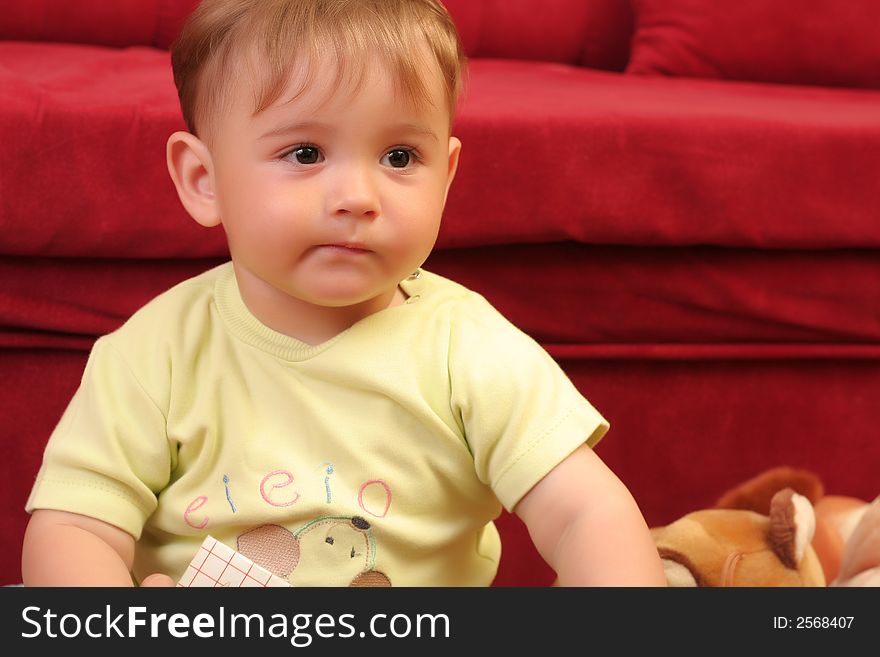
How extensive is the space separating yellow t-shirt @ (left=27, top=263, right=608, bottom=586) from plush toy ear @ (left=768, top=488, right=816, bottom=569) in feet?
1.22

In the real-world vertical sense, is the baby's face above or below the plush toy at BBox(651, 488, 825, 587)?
above

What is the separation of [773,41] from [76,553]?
1221 millimetres

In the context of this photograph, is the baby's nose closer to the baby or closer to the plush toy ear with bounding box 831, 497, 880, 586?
the baby

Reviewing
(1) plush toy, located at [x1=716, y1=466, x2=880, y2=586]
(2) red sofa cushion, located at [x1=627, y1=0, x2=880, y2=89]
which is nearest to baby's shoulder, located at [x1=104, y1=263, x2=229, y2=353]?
(1) plush toy, located at [x1=716, y1=466, x2=880, y2=586]

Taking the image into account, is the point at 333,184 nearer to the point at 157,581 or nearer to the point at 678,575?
the point at 157,581

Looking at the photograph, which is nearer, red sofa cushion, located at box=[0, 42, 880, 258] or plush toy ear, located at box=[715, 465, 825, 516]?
red sofa cushion, located at box=[0, 42, 880, 258]

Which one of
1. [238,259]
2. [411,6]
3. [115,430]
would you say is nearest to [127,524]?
[115,430]

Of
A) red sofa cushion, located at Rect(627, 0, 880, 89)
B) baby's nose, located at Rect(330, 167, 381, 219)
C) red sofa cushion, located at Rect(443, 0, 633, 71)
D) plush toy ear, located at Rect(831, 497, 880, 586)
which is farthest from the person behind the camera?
red sofa cushion, located at Rect(443, 0, 633, 71)

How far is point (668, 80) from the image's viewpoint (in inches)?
61.7

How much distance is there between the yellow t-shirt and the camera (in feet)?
2.56

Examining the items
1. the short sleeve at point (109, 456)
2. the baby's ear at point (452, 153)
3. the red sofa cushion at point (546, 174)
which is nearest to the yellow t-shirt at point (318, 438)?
the short sleeve at point (109, 456)
